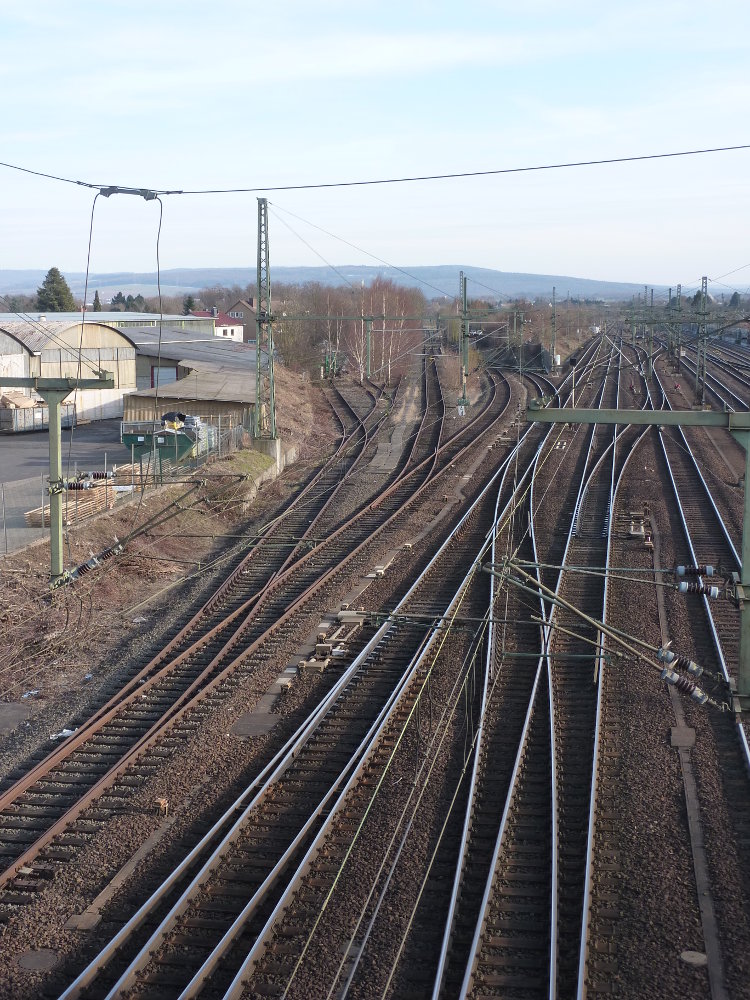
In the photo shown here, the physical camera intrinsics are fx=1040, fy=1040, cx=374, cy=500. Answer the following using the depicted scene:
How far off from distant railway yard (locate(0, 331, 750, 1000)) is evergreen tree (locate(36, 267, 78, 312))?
55.3 meters

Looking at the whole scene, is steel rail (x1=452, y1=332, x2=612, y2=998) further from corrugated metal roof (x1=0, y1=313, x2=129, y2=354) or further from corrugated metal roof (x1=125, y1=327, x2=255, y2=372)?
corrugated metal roof (x1=125, y1=327, x2=255, y2=372)

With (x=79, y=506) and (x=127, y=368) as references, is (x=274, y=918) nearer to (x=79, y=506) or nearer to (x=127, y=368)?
(x=79, y=506)

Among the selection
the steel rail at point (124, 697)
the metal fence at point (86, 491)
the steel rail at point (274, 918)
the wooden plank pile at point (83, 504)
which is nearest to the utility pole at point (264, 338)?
the metal fence at point (86, 491)

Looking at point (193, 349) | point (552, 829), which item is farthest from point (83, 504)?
point (193, 349)

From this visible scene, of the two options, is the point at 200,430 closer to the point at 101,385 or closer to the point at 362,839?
the point at 101,385

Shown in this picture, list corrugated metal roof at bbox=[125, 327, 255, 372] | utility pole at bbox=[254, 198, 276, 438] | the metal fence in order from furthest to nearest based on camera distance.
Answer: corrugated metal roof at bbox=[125, 327, 255, 372], utility pole at bbox=[254, 198, 276, 438], the metal fence

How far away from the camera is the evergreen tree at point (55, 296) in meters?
66.3

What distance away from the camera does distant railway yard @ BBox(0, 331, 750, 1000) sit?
6055 mm

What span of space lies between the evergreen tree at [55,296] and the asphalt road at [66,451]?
3861cm

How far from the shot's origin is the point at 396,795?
8.10 metres

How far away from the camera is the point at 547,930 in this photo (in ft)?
20.8

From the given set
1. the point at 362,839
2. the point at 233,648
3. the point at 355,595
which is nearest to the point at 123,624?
the point at 233,648

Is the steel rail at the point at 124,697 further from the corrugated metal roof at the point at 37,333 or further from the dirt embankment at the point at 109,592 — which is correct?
the corrugated metal roof at the point at 37,333

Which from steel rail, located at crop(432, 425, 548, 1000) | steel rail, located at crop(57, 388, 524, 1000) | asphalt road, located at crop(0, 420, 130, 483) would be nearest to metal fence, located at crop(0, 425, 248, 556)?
asphalt road, located at crop(0, 420, 130, 483)
